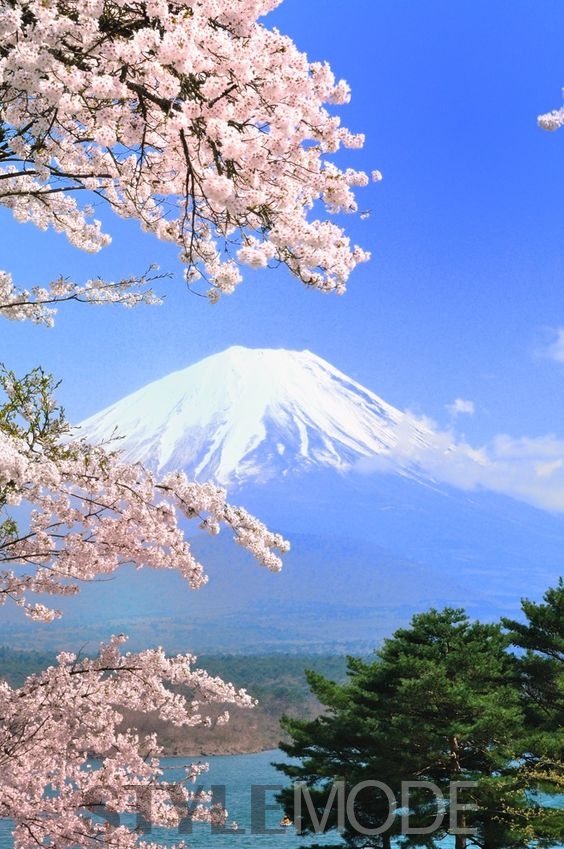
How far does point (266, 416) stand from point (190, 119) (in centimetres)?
17226

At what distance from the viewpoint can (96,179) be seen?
4.86 meters

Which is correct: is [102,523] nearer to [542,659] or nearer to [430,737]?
[430,737]

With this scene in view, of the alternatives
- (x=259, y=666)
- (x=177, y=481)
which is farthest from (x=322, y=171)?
(x=259, y=666)

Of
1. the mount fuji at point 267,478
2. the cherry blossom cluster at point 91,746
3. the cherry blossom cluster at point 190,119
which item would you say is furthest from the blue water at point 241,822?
the mount fuji at point 267,478

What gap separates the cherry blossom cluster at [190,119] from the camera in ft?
11.4

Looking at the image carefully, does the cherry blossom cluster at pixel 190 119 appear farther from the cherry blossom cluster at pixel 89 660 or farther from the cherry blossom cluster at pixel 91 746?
the cherry blossom cluster at pixel 91 746

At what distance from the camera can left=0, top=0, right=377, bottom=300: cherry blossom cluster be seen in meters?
3.48

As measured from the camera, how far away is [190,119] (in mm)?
3760

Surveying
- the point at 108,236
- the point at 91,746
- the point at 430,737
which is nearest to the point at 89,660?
the point at 91,746

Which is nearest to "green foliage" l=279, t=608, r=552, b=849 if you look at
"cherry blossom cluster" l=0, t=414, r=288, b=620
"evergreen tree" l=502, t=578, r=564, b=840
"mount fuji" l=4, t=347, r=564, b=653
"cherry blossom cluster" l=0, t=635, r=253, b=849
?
"evergreen tree" l=502, t=578, r=564, b=840

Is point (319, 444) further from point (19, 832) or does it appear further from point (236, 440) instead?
point (19, 832)

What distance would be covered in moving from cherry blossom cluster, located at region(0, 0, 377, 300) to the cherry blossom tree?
0.01 meters

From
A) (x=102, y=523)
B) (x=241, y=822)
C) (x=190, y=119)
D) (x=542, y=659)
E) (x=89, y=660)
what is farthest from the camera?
(x=241, y=822)

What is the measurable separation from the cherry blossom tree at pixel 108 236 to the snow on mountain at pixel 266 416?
153304mm
